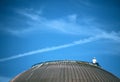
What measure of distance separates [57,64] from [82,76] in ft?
24.5

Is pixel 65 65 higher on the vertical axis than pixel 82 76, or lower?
higher

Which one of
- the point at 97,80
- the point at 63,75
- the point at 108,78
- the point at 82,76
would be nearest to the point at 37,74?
the point at 63,75

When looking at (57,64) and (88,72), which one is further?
(57,64)

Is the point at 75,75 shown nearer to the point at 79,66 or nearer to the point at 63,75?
the point at 63,75

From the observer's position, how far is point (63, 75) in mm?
35469

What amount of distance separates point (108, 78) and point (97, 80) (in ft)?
11.6

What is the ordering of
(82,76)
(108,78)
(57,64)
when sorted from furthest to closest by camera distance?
1. (57,64)
2. (108,78)
3. (82,76)

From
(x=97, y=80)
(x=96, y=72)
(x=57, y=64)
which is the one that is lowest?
(x=97, y=80)

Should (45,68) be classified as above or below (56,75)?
above

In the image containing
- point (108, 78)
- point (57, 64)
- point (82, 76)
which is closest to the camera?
point (82, 76)

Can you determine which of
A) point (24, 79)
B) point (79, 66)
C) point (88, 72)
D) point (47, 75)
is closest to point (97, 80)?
point (88, 72)

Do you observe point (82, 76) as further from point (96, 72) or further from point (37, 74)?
point (37, 74)

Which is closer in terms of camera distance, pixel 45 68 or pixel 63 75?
pixel 63 75

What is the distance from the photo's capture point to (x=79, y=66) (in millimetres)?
40438
